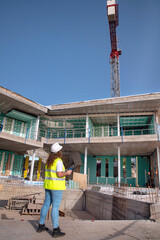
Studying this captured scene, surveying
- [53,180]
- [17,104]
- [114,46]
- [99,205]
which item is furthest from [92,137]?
[114,46]

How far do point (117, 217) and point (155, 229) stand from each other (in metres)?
5.01

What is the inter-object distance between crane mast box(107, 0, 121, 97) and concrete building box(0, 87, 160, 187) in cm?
2145

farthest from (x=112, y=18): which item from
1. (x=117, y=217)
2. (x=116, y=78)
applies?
(x=117, y=217)

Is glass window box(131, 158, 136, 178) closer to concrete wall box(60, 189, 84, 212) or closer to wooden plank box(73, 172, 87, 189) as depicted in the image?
wooden plank box(73, 172, 87, 189)

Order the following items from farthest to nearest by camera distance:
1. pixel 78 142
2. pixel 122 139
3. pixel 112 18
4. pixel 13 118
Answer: pixel 112 18, pixel 13 118, pixel 78 142, pixel 122 139

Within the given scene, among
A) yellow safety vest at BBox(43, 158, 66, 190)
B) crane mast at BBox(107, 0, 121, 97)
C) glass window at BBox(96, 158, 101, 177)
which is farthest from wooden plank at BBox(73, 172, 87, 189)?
crane mast at BBox(107, 0, 121, 97)

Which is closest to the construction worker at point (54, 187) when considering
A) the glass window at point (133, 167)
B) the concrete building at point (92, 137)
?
the concrete building at point (92, 137)

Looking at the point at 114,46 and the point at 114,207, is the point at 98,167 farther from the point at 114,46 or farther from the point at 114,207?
the point at 114,46

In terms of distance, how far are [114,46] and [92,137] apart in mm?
34302

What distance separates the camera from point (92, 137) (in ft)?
55.4

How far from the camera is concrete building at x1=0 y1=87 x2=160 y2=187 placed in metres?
16.8

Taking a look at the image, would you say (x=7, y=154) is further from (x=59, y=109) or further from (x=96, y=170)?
(x=96, y=170)

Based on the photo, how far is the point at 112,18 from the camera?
40344 mm

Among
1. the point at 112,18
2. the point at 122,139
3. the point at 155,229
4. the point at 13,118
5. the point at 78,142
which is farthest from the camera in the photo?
the point at 112,18
